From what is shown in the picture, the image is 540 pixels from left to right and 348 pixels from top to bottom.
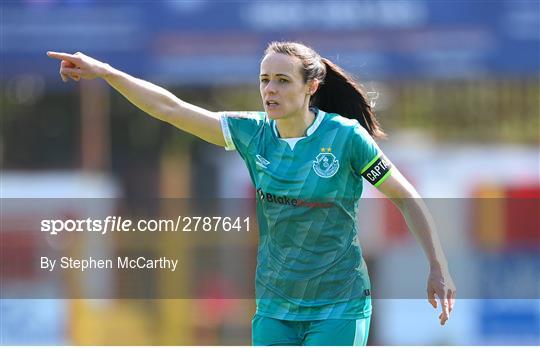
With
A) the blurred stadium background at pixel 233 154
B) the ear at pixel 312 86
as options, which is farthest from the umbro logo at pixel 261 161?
the blurred stadium background at pixel 233 154

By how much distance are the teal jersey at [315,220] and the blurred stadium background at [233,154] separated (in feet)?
16.8

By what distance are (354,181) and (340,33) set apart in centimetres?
856

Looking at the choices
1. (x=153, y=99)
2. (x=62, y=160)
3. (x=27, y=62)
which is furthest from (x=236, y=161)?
(x=153, y=99)

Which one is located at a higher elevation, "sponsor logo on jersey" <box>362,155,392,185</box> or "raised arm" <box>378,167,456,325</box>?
"sponsor logo on jersey" <box>362,155,392,185</box>

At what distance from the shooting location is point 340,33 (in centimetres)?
1316

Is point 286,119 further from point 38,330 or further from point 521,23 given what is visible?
point 521,23

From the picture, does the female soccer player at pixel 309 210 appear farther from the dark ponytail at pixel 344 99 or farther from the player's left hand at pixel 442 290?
the dark ponytail at pixel 344 99

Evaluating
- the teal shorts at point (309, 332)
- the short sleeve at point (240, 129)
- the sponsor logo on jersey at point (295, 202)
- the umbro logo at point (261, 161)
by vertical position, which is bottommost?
the teal shorts at point (309, 332)

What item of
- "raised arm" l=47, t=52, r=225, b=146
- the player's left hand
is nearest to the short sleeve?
"raised arm" l=47, t=52, r=225, b=146

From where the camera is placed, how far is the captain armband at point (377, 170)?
4707 millimetres

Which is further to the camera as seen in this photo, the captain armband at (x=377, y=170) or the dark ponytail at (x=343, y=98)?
the dark ponytail at (x=343, y=98)

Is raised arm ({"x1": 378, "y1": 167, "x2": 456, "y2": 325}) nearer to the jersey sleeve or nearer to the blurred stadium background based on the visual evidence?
the jersey sleeve

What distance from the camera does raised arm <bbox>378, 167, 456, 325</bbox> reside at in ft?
15.5

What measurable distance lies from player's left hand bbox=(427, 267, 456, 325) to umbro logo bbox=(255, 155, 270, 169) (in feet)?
2.72
